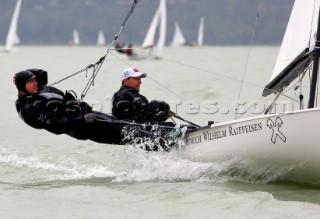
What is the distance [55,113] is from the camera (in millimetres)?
6348

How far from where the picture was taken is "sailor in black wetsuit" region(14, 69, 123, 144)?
20.7 feet

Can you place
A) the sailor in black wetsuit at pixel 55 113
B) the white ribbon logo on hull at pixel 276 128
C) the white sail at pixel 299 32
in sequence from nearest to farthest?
the white ribbon logo on hull at pixel 276 128, the sailor in black wetsuit at pixel 55 113, the white sail at pixel 299 32

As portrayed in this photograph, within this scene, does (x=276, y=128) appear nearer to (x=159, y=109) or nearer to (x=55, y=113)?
(x=159, y=109)

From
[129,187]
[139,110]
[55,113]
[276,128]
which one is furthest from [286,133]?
[55,113]

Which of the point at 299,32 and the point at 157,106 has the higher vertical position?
the point at 299,32

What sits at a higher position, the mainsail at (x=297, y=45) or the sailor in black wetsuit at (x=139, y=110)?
the mainsail at (x=297, y=45)

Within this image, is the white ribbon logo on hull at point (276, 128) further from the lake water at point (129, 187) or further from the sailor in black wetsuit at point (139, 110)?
the sailor in black wetsuit at point (139, 110)

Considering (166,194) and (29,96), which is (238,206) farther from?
(29,96)

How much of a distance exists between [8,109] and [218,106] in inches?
118

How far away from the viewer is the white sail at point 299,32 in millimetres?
6531

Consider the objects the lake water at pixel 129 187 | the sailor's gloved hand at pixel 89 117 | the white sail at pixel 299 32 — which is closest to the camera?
the lake water at pixel 129 187

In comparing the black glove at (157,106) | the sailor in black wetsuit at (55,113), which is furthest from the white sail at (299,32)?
the sailor in black wetsuit at (55,113)

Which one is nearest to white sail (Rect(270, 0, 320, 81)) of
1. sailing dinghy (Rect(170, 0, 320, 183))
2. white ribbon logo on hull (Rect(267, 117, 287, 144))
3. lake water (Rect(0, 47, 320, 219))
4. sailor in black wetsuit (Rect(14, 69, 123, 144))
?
sailing dinghy (Rect(170, 0, 320, 183))

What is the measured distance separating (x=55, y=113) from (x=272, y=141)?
1588 mm
